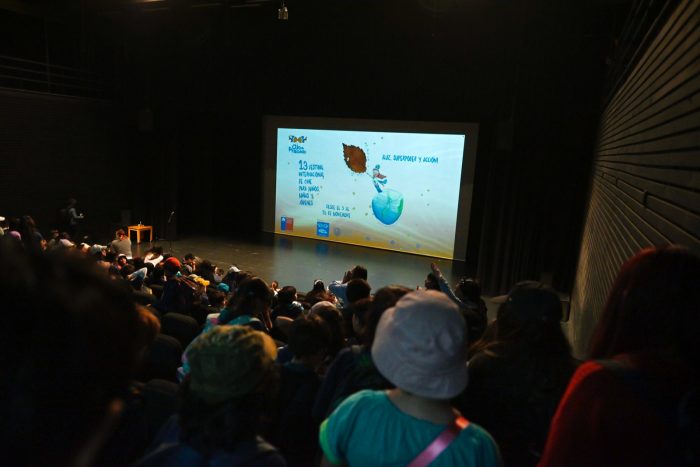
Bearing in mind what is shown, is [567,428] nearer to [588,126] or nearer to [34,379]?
[34,379]

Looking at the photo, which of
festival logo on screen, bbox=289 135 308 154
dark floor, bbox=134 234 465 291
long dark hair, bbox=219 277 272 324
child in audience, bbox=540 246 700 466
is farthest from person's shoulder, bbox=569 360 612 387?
festival logo on screen, bbox=289 135 308 154

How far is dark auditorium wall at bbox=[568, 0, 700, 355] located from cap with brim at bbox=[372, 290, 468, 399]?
0.85 metres

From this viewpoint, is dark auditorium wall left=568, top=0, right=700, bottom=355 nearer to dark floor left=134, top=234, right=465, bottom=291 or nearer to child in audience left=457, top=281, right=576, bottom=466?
child in audience left=457, top=281, right=576, bottom=466

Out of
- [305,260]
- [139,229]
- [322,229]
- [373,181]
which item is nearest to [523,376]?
[305,260]

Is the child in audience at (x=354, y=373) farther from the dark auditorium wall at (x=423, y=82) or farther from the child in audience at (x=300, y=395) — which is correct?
the dark auditorium wall at (x=423, y=82)

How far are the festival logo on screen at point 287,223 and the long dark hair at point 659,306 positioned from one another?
9.66m

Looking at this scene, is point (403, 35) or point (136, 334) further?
point (403, 35)

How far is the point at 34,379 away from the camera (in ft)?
1.68

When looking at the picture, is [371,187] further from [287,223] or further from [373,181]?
[287,223]

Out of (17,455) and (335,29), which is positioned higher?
(335,29)

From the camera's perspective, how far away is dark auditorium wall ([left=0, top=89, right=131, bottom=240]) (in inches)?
325

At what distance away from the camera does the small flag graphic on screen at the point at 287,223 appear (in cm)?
1045

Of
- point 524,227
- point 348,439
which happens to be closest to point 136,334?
point 348,439

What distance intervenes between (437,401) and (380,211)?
27.6 ft
